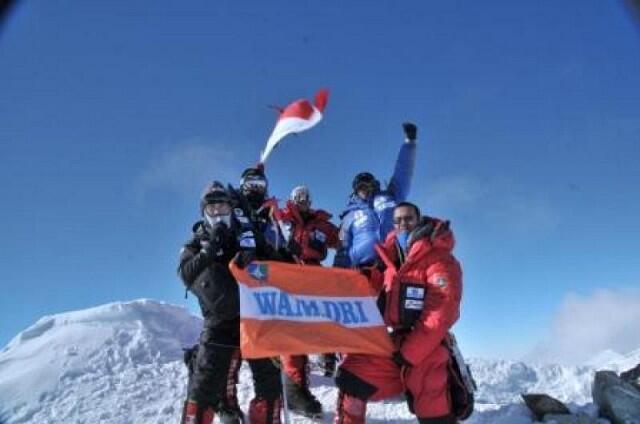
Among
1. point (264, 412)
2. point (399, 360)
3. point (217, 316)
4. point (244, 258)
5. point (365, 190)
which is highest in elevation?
point (365, 190)

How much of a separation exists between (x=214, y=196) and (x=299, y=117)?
1.58 m

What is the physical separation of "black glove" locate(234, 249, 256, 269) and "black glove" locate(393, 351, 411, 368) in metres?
1.54

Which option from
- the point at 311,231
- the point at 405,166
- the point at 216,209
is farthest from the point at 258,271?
the point at 405,166

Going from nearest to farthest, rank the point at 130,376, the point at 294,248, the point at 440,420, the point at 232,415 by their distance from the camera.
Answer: the point at 440,420 → the point at 232,415 → the point at 294,248 → the point at 130,376

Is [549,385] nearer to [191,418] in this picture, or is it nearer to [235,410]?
[235,410]

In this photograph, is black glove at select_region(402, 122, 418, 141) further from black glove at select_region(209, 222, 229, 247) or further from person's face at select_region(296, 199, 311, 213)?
black glove at select_region(209, 222, 229, 247)

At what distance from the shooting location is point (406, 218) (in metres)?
6.16

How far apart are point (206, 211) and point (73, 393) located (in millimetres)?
3444

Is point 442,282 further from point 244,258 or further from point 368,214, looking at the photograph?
point 368,214

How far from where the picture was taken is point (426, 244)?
574 centimetres

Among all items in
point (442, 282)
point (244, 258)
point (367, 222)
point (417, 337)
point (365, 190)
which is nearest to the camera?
point (417, 337)

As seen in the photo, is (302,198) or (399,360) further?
(302,198)

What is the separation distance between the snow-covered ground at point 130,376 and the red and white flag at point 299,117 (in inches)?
125

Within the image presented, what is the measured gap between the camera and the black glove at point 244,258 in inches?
227
